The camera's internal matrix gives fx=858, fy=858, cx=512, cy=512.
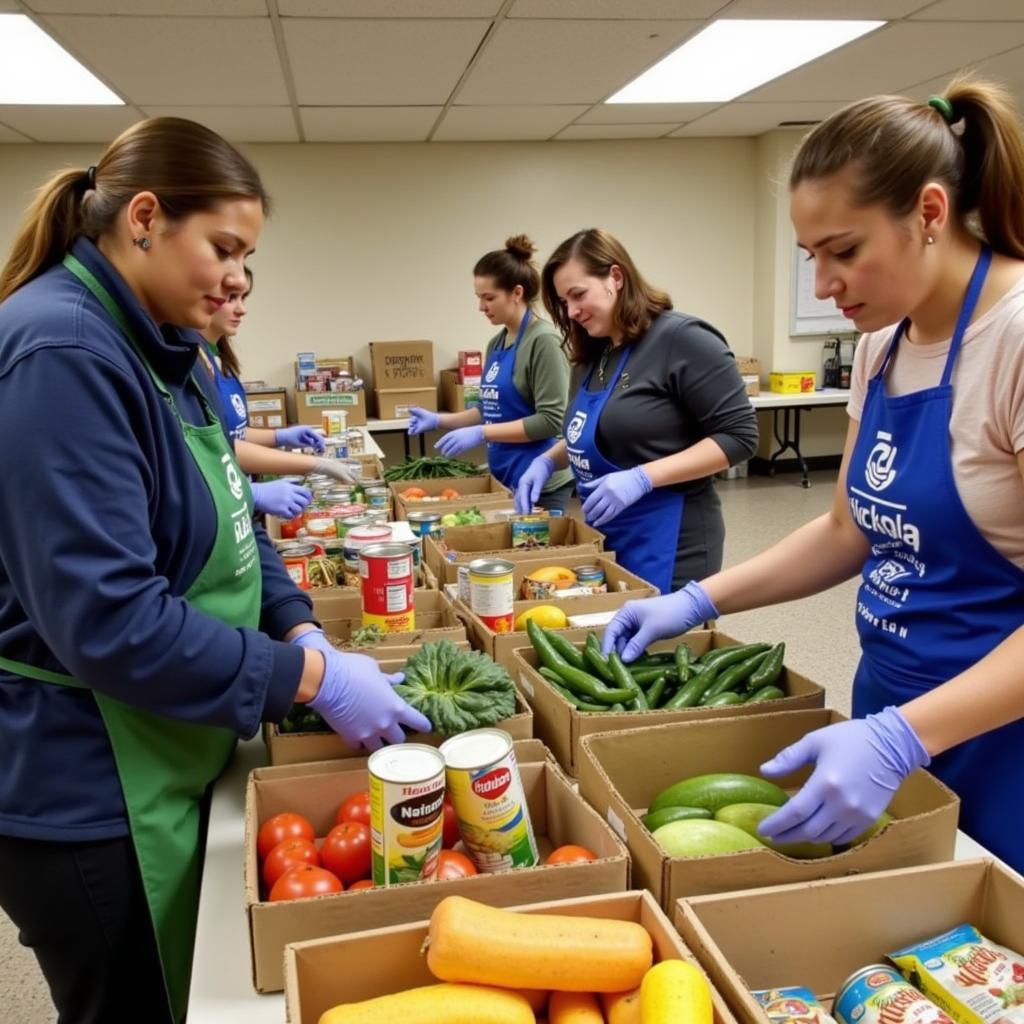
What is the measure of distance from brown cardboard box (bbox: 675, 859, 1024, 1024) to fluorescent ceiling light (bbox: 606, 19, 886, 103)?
3993 millimetres

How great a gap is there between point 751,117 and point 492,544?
16.2 ft

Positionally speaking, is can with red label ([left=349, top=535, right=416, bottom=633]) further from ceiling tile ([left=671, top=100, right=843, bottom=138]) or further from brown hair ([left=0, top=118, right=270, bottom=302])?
ceiling tile ([left=671, top=100, right=843, bottom=138])

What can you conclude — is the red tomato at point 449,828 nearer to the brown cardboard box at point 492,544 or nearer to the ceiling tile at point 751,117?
the brown cardboard box at point 492,544

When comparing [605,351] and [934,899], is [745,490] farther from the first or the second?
[934,899]

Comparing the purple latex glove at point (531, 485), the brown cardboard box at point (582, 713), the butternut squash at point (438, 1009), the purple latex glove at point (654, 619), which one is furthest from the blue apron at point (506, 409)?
the butternut squash at point (438, 1009)

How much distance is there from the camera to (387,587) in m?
1.47

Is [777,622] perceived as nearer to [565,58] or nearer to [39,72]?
[565,58]

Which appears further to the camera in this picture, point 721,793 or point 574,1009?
point 721,793

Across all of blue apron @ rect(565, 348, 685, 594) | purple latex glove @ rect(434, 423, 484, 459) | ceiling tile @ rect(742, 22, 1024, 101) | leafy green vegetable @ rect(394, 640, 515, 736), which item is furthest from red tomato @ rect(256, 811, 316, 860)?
ceiling tile @ rect(742, 22, 1024, 101)

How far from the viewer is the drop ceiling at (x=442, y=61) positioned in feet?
11.6

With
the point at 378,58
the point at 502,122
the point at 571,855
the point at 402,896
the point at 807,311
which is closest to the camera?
the point at 402,896

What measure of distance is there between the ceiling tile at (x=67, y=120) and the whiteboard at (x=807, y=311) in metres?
4.88

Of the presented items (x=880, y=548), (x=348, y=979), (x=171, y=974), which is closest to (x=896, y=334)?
(x=880, y=548)

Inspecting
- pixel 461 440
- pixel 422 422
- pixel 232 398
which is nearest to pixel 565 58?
pixel 422 422
